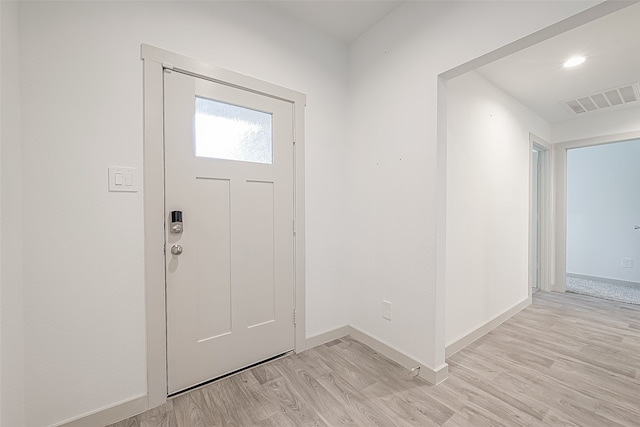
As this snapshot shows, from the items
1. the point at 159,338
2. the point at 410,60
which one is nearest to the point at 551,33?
the point at 410,60

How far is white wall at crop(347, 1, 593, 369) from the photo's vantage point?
1611 mm

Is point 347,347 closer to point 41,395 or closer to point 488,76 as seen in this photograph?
point 41,395

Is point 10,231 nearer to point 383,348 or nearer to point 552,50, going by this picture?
point 383,348

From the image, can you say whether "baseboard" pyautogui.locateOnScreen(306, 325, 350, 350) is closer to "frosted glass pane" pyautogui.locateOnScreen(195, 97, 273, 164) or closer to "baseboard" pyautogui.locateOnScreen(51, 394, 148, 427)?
"baseboard" pyautogui.locateOnScreen(51, 394, 148, 427)

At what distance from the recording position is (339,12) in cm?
201

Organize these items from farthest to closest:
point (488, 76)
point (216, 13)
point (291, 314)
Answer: point (488, 76) → point (291, 314) → point (216, 13)

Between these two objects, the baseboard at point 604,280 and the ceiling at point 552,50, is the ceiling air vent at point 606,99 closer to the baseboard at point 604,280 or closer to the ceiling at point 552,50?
the ceiling at point 552,50

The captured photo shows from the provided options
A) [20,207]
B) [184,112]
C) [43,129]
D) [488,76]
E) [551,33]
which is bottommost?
[20,207]

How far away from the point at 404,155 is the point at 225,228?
1.37 metres

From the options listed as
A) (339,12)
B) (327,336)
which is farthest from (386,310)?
(339,12)

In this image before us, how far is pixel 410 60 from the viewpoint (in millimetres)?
1887

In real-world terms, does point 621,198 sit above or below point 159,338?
above

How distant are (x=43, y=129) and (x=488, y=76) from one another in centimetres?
333

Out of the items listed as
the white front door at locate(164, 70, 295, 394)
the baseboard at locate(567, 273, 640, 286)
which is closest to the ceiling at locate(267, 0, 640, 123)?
the white front door at locate(164, 70, 295, 394)
